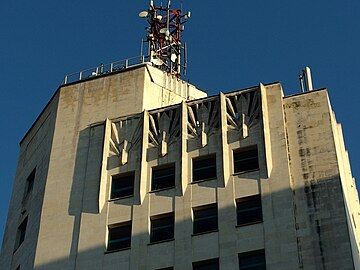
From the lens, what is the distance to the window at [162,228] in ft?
140

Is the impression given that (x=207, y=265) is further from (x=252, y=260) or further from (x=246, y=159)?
(x=246, y=159)

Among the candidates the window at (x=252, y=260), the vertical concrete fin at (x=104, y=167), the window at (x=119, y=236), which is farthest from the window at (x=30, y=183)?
the window at (x=252, y=260)

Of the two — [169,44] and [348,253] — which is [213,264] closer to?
[348,253]

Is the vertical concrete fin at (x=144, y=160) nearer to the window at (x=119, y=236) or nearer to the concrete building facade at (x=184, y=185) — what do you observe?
the concrete building facade at (x=184, y=185)

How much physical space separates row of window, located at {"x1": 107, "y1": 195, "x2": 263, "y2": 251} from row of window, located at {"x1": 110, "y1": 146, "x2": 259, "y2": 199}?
1.84 meters

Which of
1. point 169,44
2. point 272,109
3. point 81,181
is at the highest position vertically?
point 169,44

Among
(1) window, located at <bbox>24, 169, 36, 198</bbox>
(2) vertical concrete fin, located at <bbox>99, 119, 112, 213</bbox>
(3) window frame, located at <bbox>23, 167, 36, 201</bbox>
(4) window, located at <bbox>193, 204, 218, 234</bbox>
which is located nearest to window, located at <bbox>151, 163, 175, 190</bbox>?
(4) window, located at <bbox>193, 204, 218, 234</bbox>

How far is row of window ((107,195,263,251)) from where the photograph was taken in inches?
1656

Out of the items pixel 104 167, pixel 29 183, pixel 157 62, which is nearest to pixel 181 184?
pixel 104 167

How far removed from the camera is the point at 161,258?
41.6 m

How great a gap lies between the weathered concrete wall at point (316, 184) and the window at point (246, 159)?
1797 mm

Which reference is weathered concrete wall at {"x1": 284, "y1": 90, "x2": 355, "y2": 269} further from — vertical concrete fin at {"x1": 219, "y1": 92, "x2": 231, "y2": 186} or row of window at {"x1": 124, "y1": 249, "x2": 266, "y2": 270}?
vertical concrete fin at {"x1": 219, "y1": 92, "x2": 231, "y2": 186}

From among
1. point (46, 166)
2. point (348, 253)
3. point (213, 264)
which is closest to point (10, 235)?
point (46, 166)

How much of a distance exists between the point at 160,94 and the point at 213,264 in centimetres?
1314
